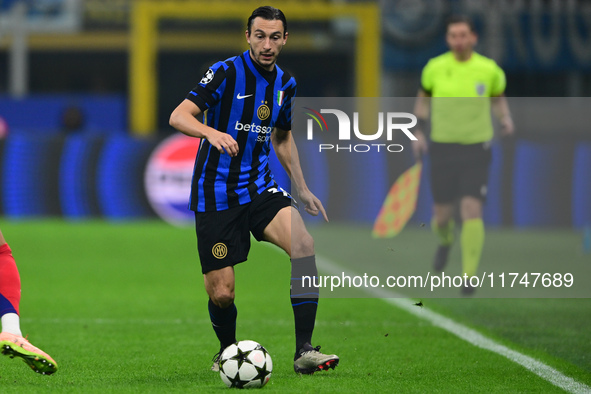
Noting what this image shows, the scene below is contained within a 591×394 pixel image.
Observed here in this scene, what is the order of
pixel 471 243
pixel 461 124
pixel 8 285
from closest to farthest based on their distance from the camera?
pixel 8 285
pixel 471 243
pixel 461 124

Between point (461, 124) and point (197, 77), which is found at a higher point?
point (197, 77)

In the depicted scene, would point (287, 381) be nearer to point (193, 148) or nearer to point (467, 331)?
point (467, 331)

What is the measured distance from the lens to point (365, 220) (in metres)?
7.22

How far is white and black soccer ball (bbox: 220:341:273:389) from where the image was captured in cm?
474

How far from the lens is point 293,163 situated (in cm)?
550

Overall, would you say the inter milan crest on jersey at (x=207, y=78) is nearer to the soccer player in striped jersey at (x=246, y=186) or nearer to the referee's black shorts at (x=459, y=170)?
the soccer player in striped jersey at (x=246, y=186)

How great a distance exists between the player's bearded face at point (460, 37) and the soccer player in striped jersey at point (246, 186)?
333 cm

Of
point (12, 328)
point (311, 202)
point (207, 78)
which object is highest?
point (207, 78)

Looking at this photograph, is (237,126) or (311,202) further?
(311,202)

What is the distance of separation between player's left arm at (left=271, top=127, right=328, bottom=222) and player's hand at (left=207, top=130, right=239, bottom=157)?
2.46ft

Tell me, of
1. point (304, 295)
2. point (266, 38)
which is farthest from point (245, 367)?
point (266, 38)

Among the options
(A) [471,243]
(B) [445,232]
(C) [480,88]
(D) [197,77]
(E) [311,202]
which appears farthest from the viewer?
(D) [197,77]

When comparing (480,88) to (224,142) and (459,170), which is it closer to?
(459,170)

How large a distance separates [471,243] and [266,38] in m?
3.43
